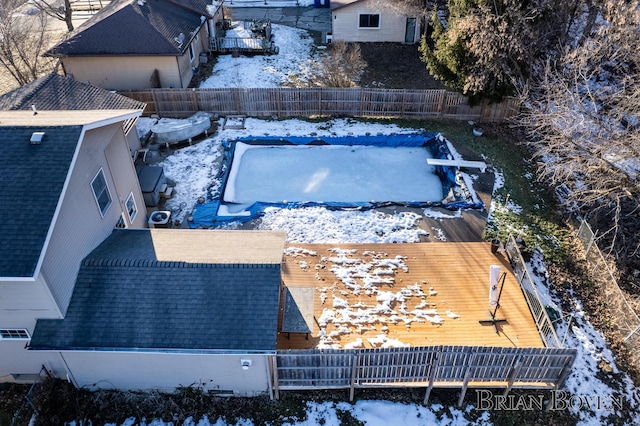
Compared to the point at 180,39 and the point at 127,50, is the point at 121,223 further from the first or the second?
the point at 180,39

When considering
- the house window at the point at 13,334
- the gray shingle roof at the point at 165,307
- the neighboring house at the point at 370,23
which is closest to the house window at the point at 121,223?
the gray shingle roof at the point at 165,307

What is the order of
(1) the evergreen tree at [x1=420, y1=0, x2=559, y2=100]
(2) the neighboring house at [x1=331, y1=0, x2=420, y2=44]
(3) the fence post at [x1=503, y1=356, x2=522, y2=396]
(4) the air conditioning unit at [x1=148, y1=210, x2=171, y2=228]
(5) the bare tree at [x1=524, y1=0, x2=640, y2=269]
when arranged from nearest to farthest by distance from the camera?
(3) the fence post at [x1=503, y1=356, x2=522, y2=396] < (5) the bare tree at [x1=524, y1=0, x2=640, y2=269] < (4) the air conditioning unit at [x1=148, y1=210, x2=171, y2=228] < (1) the evergreen tree at [x1=420, y1=0, x2=559, y2=100] < (2) the neighboring house at [x1=331, y1=0, x2=420, y2=44]

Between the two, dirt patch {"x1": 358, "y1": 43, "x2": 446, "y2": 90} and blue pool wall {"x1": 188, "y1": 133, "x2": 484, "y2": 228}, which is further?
dirt patch {"x1": 358, "y1": 43, "x2": 446, "y2": 90}

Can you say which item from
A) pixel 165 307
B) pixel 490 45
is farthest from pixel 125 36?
pixel 165 307

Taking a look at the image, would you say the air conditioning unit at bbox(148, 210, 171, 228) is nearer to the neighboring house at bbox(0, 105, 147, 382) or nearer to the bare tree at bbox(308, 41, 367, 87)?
the neighboring house at bbox(0, 105, 147, 382)

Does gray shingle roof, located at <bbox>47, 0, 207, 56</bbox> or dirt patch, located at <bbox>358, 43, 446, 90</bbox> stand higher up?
gray shingle roof, located at <bbox>47, 0, 207, 56</bbox>

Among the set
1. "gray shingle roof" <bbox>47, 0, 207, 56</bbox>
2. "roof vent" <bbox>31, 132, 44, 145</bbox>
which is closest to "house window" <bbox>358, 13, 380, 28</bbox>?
"gray shingle roof" <bbox>47, 0, 207, 56</bbox>

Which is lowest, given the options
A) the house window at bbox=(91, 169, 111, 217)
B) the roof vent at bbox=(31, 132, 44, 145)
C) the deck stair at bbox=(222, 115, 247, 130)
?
the deck stair at bbox=(222, 115, 247, 130)
